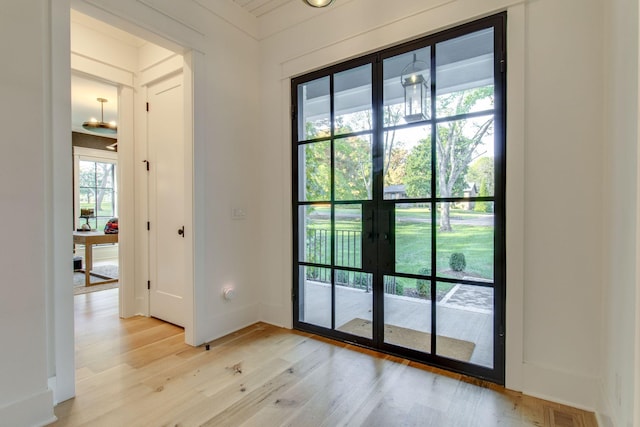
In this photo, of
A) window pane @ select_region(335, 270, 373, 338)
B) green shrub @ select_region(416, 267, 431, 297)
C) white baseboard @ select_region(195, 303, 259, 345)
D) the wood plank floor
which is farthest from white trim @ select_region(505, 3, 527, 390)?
white baseboard @ select_region(195, 303, 259, 345)

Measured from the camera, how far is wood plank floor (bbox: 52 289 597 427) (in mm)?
1688

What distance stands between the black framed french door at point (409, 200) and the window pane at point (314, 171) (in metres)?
0.01

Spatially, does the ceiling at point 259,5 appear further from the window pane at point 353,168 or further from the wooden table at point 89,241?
the wooden table at point 89,241

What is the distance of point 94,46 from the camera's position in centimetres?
303

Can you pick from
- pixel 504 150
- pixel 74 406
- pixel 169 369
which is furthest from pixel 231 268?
pixel 504 150

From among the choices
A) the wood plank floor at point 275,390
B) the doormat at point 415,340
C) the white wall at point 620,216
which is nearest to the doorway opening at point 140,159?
the wood plank floor at point 275,390

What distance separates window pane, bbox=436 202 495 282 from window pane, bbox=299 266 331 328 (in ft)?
3.44

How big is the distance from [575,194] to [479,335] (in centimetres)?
109

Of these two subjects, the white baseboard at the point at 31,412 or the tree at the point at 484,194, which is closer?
the white baseboard at the point at 31,412

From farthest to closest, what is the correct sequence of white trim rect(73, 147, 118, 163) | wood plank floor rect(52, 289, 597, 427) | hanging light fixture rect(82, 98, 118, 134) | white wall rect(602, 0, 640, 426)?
white trim rect(73, 147, 118, 163), hanging light fixture rect(82, 98, 118, 134), wood plank floor rect(52, 289, 597, 427), white wall rect(602, 0, 640, 426)

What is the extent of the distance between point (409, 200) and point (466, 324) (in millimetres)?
981

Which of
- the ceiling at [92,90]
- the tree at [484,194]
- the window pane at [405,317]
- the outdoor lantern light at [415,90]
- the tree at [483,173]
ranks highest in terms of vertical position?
the ceiling at [92,90]

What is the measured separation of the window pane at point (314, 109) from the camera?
2799 mm

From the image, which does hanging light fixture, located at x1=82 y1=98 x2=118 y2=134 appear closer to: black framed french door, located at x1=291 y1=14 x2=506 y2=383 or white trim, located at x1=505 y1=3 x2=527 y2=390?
black framed french door, located at x1=291 y1=14 x2=506 y2=383
